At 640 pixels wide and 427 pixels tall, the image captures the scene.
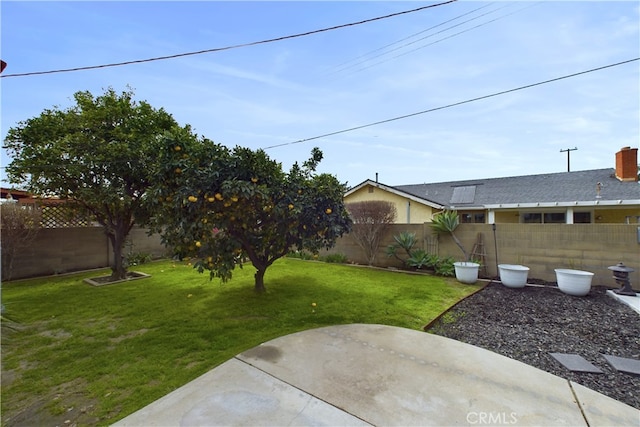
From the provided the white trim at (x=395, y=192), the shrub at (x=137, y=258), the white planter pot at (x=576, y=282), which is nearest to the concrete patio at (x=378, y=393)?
the white planter pot at (x=576, y=282)

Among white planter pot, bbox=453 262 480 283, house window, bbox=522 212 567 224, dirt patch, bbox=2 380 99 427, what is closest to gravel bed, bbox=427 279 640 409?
white planter pot, bbox=453 262 480 283

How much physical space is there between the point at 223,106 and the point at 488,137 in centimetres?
1003

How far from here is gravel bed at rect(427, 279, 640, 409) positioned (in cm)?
283

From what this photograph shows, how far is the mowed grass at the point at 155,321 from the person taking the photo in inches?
101

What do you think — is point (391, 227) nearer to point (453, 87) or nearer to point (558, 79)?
point (453, 87)

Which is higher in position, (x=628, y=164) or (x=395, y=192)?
(x=628, y=164)

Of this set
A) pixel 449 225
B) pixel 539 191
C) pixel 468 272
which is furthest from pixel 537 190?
pixel 468 272

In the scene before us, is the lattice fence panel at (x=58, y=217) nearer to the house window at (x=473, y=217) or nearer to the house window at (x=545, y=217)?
the house window at (x=473, y=217)

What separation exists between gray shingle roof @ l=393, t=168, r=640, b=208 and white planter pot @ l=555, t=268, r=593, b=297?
24.3 ft

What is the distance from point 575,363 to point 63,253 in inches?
456

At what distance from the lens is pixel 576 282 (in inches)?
219

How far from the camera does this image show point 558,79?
568cm

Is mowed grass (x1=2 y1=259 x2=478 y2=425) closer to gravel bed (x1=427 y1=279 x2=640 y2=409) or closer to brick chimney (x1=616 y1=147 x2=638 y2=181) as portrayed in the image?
gravel bed (x1=427 y1=279 x2=640 y2=409)

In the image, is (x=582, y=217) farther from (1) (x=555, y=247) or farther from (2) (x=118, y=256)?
(2) (x=118, y=256)
